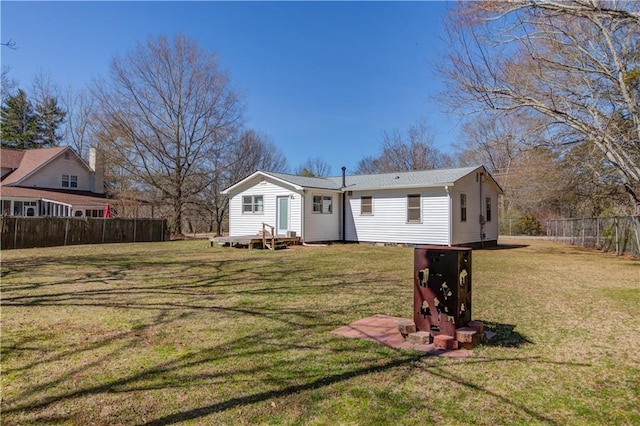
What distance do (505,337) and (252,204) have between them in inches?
611

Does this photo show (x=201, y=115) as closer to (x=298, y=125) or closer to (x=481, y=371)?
(x=298, y=125)

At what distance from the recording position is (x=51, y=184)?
1041 inches

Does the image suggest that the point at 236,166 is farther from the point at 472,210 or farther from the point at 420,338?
the point at 420,338

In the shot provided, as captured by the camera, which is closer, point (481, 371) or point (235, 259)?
point (481, 371)

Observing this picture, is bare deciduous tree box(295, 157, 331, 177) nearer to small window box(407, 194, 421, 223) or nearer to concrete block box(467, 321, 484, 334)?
small window box(407, 194, 421, 223)

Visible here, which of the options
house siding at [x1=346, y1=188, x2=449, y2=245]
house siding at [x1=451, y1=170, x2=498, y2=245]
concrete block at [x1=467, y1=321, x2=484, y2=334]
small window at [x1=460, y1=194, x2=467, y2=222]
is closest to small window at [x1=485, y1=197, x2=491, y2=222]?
house siding at [x1=451, y1=170, x2=498, y2=245]

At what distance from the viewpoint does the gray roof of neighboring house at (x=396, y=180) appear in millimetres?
15927

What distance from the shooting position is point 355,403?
105 inches

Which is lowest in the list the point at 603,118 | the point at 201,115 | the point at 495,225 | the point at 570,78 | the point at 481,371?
the point at 481,371

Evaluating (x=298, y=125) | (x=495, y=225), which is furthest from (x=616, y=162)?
(x=298, y=125)

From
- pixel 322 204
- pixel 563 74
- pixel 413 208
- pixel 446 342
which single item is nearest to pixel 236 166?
pixel 322 204

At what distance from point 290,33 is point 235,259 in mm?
9538

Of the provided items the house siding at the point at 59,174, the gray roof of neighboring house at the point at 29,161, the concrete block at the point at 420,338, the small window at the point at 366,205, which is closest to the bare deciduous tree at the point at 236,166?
the house siding at the point at 59,174

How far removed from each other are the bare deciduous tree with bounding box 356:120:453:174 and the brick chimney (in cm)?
2460
